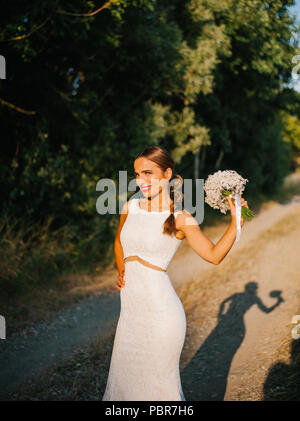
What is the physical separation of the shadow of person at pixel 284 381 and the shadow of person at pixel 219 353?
542 millimetres

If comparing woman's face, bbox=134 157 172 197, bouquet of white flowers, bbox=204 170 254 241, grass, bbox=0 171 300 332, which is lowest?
bouquet of white flowers, bbox=204 170 254 241

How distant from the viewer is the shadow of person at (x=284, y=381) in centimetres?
373

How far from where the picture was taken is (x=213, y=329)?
5840 millimetres

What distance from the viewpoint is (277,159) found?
23.3 meters

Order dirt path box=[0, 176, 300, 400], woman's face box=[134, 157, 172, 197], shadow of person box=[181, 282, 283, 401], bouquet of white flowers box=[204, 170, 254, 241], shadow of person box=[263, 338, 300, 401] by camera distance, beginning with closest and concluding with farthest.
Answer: bouquet of white flowers box=[204, 170, 254, 241] < woman's face box=[134, 157, 172, 197] < shadow of person box=[263, 338, 300, 401] < shadow of person box=[181, 282, 283, 401] < dirt path box=[0, 176, 300, 400]

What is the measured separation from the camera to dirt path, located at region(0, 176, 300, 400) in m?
4.41

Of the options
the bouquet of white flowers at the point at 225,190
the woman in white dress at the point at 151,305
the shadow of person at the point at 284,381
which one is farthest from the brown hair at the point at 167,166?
the shadow of person at the point at 284,381

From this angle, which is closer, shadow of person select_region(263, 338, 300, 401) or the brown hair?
the brown hair

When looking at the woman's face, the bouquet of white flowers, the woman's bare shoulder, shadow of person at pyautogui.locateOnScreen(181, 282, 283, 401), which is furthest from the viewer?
shadow of person at pyautogui.locateOnScreen(181, 282, 283, 401)

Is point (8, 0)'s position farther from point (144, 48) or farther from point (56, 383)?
point (56, 383)

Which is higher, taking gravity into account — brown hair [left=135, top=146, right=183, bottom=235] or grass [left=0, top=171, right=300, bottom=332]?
grass [left=0, top=171, right=300, bottom=332]

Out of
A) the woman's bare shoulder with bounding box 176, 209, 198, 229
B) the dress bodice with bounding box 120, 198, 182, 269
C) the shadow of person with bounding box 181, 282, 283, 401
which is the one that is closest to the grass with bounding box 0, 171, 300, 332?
the shadow of person with bounding box 181, 282, 283, 401

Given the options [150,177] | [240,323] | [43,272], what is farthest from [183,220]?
[43,272]

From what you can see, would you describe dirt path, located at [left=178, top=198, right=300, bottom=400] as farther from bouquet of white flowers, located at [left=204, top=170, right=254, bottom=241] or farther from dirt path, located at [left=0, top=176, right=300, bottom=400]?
bouquet of white flowers, located at [left=204, top=170, right=254, bottom=241]
